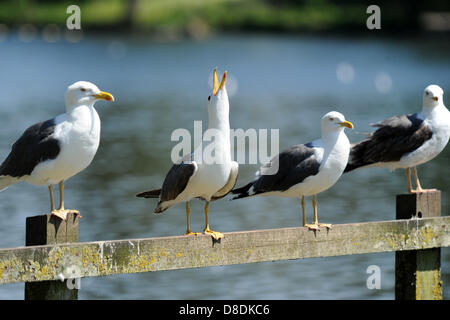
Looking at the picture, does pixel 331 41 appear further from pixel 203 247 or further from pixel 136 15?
pixel 203 247

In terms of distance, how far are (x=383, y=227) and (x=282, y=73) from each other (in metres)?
40.7

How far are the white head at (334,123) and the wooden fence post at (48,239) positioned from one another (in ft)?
7.53

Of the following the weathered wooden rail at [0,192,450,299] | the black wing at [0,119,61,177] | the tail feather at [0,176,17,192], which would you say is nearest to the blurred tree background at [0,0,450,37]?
the weathered wooden rail at [0,192,450,299]

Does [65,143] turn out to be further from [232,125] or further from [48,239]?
[232,125]

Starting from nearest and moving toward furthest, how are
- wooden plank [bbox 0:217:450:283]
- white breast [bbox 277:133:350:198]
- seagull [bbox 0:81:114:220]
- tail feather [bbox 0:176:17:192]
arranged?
wooden plank [bbox 0:217:450:283]
seagull [bbox 0:81:114:220]
tail feather [bbox 0:176:17:192]
white breast [bbox 277:133:350:198]

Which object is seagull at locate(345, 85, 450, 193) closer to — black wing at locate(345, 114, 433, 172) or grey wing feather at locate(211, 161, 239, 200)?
black wing at locate(345, 114, 433, 172)

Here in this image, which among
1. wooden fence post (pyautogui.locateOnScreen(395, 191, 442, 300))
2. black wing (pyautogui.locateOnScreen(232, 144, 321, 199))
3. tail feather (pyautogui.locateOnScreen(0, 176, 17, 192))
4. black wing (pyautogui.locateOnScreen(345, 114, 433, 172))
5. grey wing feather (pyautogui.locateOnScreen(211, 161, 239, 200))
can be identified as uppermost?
black wing (pyautogui.locateOnScreen(345, 114, 433, 172))

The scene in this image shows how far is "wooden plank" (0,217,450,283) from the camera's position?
16.6 feet

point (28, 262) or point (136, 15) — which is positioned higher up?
point (136, 15)

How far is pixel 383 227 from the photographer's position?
6.46 metres

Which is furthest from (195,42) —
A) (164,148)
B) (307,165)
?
(307,165)

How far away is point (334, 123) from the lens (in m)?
6.61

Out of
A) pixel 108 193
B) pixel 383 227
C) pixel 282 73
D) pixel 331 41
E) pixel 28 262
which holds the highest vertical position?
pixel 331 41

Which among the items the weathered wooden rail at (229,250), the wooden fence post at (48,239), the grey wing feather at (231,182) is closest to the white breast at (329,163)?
the weathered wooden rail at (229,250)
